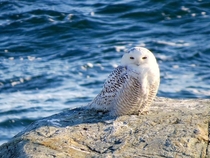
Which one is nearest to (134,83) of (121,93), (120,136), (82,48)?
(121,93)

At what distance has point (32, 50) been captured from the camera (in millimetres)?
14977

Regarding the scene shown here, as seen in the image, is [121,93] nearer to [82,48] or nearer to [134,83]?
[134,83]

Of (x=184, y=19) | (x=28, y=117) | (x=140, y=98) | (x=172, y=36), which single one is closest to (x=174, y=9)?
(x=184, y=19)

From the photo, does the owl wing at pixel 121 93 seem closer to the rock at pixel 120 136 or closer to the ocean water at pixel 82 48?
the rock at pixel 120 136

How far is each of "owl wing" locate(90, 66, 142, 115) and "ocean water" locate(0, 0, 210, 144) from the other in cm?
438

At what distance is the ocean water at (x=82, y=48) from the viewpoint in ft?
40.9

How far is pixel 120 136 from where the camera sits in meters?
6.08

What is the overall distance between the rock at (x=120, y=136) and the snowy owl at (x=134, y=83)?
112mm

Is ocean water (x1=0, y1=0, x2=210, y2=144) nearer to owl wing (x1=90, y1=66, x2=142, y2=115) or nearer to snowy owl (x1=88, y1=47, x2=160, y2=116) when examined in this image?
owl wing (x1=90, y1=66, x2=142, y2=115)

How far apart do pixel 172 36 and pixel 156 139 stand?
31.1 ft

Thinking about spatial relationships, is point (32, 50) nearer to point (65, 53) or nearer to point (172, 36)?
→ point (65, 53)

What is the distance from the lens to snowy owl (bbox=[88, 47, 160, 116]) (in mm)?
6516

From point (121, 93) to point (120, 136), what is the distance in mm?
685

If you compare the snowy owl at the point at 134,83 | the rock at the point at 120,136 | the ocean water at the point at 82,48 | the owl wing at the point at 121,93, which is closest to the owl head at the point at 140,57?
the snowy owl at the point at 134,83
